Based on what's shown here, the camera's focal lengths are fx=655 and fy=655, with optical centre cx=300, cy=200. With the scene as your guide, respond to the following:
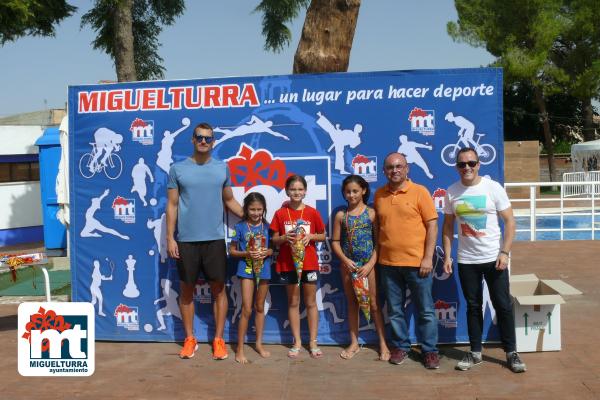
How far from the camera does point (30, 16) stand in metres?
13.5

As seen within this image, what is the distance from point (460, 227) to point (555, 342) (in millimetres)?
1324

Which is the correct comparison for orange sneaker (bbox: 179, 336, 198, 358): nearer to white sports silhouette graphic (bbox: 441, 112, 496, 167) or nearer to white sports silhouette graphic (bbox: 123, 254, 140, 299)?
white sports silhouette graphic (bbox: 123, 254, 140, 299)

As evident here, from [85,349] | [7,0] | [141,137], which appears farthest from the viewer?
[7,0]

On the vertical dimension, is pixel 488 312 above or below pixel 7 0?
below

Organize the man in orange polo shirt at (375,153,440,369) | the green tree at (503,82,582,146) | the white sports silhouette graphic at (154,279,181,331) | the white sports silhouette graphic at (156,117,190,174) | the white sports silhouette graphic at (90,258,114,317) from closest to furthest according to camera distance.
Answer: the man in orange polo shirt at (375,153,440,369) < the white sports silhouette graphic at (156,117,190,174) < the white sports silhouette graphic at (154,279,181,331) < the white sports silhouette graphic at (90,258,114,317) < the green tree at (503,82,582,146)

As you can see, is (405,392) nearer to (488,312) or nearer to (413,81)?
(488,312)

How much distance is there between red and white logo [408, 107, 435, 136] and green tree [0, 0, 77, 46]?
1022 cm

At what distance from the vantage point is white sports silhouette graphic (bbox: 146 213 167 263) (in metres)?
5.77

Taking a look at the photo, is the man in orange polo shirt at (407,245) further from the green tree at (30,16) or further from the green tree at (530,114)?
the green tree at (530,114)

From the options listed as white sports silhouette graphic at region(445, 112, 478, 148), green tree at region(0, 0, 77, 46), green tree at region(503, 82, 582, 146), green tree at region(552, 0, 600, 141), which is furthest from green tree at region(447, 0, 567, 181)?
white sports silhouette graphic at region(445, 112, 478, 148)

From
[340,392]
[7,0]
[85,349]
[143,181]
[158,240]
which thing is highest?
[7,0]

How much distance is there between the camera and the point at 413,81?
5.43m

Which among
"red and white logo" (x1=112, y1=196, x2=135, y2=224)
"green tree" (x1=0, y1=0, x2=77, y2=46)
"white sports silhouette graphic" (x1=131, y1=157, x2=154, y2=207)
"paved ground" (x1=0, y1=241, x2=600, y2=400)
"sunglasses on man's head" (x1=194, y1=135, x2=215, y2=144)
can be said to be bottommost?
"paved ground" (x1=0, y1=241, x2=600, y2=400)

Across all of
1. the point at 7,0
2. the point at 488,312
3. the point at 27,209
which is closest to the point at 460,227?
the point at 488,312
